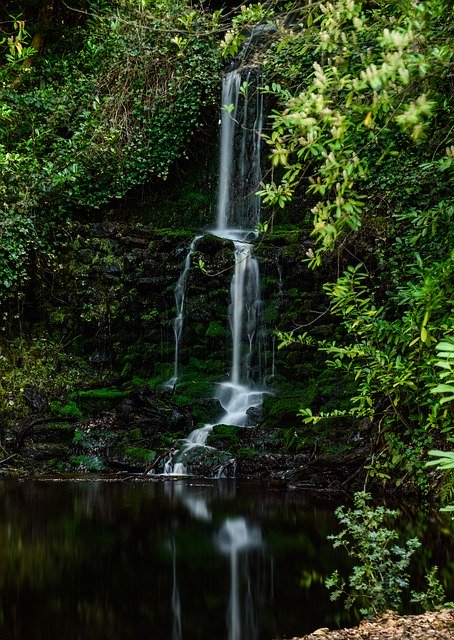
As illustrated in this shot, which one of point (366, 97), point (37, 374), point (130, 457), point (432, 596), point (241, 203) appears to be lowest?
point (130, 457)

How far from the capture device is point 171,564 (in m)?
5.61

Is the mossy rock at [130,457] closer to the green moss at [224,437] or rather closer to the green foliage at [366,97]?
the green moss at [224,437]

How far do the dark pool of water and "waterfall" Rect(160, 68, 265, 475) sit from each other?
9.69 ft

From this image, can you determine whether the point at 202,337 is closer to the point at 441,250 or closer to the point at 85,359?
the point at 85,359

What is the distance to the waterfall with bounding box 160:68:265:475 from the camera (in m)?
12.6

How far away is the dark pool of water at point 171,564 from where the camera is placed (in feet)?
13.9

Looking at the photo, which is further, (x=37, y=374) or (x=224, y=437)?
(x=37, y=374)

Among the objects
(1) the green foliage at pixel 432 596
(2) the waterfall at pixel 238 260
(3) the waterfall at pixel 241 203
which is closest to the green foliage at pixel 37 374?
(2) the waterfall at pixel 238 260

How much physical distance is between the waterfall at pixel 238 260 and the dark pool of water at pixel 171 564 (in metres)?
2.95

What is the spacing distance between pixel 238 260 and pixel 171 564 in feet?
19.7

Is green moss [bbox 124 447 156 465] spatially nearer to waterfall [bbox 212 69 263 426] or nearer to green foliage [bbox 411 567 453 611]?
waterfall [bbox 212 69 263 426]

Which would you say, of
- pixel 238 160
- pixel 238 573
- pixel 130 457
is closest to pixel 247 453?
pixel 130 457

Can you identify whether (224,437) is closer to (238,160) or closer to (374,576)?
(374,576)

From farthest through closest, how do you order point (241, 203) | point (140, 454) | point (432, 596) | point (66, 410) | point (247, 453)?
point (241, 203) < point (66, 410) < point (140, 454) < point (247, 453) < point (432, 596)
